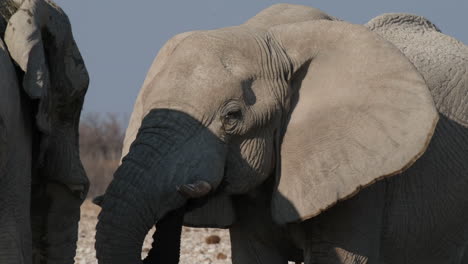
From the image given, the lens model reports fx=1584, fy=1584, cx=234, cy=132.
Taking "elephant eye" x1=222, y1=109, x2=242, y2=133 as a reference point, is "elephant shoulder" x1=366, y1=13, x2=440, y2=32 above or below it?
below

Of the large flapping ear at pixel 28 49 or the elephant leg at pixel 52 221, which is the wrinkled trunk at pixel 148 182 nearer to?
the elephant leg at pixel 52 221

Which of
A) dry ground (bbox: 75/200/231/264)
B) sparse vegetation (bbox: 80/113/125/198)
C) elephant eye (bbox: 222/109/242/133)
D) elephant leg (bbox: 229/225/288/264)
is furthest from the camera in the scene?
sparse vegetation (bbox: 80/113/125/198)

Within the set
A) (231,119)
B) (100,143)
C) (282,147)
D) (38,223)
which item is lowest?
(100,143)

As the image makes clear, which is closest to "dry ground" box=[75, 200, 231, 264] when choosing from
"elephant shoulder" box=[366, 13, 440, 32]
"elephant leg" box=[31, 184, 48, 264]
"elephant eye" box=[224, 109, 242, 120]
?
"elephant shoulder" box=[366, 13, 440, 32]

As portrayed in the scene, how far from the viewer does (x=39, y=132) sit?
6.18 meters

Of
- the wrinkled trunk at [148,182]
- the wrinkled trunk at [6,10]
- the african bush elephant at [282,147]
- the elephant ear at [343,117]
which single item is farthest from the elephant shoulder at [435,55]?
the wrinkled trunk at [6,10]

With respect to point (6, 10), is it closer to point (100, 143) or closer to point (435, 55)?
point (435, 55)

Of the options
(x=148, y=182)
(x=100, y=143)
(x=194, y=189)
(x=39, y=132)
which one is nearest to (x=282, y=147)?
(x=194, y=189)

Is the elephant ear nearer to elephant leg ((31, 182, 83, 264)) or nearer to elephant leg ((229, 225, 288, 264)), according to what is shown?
elephant leg ((229, 225, 288, 264))

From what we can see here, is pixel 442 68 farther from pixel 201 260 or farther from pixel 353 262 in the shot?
pixel 201 260

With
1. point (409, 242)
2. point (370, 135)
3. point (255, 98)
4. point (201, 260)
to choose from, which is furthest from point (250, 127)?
point (201, 260)

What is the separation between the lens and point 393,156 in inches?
281

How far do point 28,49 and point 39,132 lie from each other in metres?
0.37

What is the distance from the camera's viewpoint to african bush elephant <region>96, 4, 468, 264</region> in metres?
6.78
